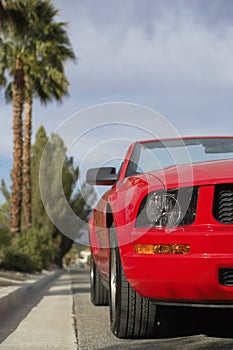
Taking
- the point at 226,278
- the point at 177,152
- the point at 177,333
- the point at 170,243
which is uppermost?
the point at 177,152

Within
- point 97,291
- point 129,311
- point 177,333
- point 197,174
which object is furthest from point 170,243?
point 97,291

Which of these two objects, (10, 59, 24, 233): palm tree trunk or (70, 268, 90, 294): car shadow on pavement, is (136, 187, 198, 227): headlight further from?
(10, 59, 24, 233): palm tree trunk

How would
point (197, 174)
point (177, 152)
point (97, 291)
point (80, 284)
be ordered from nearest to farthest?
point (197, 174) → point (177, 152) → point (97, 291) → point (80, 284)

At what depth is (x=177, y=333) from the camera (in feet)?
14.4

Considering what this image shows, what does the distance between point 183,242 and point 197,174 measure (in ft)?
1.73

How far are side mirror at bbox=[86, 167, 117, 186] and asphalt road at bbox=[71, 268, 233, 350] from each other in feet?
4.15

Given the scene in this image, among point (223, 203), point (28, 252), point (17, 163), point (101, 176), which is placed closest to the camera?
point (223, 203)

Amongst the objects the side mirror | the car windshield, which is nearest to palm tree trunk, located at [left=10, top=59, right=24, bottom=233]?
the car windshield

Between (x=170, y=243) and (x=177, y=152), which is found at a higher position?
(x=177, y=152)

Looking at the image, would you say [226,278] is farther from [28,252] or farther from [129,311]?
[28,252]

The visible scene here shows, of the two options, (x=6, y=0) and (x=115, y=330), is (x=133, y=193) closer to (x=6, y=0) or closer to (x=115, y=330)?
(x=115, y=330)

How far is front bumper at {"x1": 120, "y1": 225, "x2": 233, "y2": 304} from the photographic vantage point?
139 inches

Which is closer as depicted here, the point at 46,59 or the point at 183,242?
the point at 183,242

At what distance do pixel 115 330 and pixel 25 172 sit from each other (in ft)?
77.6
